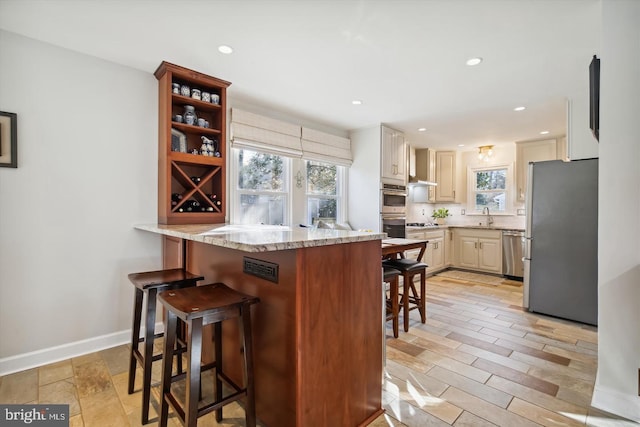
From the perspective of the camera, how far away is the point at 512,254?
4.86 m

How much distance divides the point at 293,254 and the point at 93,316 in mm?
2183

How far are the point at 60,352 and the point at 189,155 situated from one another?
6.05ft

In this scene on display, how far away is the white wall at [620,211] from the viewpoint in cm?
161

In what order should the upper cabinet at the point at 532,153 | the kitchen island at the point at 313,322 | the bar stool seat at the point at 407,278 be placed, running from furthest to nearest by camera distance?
the upper cabinet at the point at 532,153 < the bar stool seat at the point at 407,278 < the kitchen island at the point at 313,322

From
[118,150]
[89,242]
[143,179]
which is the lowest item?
[89,242]

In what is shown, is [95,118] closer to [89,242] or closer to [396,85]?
[89,242]

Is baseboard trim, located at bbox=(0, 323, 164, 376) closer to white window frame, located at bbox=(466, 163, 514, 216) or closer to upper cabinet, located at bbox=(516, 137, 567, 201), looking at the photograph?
upper cabinet, located at bbox=(516, 137, 567, 201)

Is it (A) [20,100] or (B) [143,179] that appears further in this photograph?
(B) [143,179]

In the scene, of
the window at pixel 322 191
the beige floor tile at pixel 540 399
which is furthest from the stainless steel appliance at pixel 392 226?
the beige floor tile at pixel 540 399

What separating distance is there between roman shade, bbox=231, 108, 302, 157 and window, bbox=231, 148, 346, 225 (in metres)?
0.13

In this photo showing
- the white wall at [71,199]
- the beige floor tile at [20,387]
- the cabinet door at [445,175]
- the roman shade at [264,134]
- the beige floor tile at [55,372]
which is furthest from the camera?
the cabinet door at [445,175]

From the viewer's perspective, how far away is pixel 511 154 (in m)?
5.38

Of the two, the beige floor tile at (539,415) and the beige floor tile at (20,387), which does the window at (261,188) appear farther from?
the beige floor tile at (539,415)

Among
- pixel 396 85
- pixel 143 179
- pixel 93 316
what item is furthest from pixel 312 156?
pixel 93 316
